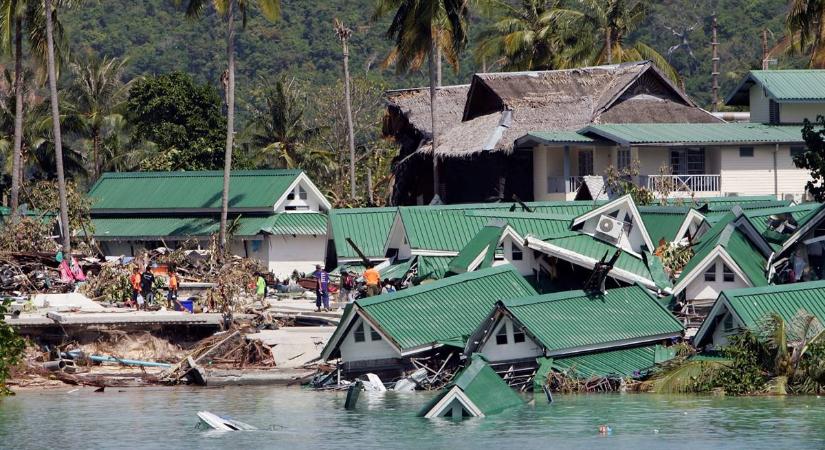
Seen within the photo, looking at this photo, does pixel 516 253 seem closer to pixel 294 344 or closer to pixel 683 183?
pixel 294 344

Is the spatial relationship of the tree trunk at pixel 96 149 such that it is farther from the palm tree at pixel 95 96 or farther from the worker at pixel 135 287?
the worker at pixel 135 287

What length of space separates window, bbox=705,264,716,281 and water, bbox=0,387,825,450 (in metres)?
5.11

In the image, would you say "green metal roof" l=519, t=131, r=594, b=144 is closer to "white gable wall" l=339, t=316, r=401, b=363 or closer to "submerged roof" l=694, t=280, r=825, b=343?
"white gable wall" l=339, t=316, r=401, b=363

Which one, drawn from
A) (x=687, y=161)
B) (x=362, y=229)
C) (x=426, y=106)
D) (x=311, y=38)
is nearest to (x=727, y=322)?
(x=362, y=229)

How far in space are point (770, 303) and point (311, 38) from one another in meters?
91.9

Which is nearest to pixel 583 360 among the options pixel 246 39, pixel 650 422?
pixel 650 422

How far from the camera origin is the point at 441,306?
116ft

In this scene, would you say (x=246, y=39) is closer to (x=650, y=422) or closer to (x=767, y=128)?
(x=767, y=128)

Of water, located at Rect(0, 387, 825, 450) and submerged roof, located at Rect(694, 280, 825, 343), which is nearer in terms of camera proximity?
water, located at Rect(0, 387, 825, 450)

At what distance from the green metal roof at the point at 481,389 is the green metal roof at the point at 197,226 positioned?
2450 centimetres

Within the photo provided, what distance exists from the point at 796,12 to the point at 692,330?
1532 centimetres

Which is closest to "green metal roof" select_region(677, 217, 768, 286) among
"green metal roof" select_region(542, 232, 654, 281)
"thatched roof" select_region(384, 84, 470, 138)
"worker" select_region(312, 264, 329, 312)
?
"green metal roof" select_region(542, 232, 654, 281)

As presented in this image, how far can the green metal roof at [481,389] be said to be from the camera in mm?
31516

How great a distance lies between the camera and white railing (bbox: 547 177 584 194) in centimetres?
5397
